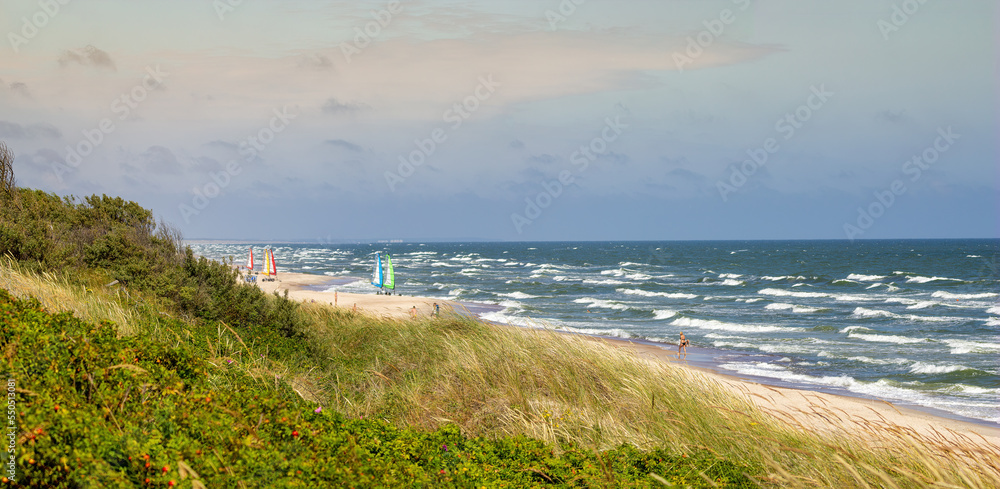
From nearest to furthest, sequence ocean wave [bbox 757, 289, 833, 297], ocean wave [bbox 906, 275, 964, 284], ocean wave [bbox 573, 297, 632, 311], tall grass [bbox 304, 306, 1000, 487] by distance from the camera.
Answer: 1. tall grass [bbox 304, 306, 1000, 487]
2. ocean wave [bbox 573, 297, 632, 311]
3. ocean wave [bbox 757, 289, 833, 297]
4. ocean wave [bbox 906, 275, 964, 284]

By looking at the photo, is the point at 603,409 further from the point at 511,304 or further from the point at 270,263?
the point at 270,263

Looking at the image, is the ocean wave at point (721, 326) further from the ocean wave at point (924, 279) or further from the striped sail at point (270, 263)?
the ocean wave at point (924, 279)

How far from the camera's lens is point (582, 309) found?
38094 mm

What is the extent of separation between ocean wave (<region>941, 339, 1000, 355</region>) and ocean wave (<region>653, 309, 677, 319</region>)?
496 inches

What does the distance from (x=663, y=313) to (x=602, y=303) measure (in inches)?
233

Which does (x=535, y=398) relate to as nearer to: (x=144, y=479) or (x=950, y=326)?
(x=144, y=479)

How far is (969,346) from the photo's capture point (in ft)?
80.8

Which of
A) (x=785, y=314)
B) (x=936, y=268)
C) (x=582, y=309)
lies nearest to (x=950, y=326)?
(x=785, y=314)

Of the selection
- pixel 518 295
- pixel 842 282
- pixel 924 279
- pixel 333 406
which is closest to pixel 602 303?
pixel 518 295

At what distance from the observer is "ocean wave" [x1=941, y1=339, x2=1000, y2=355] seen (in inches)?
928

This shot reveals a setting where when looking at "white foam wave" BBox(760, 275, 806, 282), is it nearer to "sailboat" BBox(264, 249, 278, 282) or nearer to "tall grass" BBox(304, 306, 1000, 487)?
"sailboat" BBox(264, 249, 278, 282)

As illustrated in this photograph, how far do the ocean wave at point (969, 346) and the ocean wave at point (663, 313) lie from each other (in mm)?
12591

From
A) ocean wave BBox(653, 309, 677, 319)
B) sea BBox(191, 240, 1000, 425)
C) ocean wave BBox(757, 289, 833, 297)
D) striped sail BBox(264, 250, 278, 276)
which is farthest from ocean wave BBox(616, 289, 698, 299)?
striped sail BBox(264, 250, 278, 276)

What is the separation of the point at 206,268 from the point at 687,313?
29.6 metres
